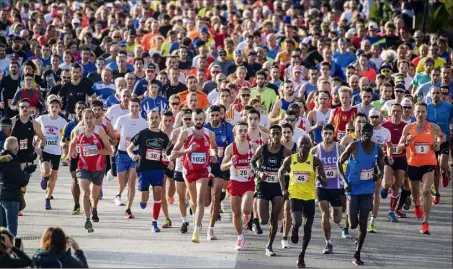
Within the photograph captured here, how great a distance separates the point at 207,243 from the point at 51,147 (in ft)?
12.1

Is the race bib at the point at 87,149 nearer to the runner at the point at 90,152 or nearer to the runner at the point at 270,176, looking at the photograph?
the runner at the point at 90,152

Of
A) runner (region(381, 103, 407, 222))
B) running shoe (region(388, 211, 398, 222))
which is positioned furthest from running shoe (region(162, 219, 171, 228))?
running shoe (region(388, 211, 398, 222))

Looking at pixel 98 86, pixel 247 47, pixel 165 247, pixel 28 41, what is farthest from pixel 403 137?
pixel 28 41

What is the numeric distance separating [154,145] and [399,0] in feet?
50.4

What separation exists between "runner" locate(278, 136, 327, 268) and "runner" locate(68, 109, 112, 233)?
3107 millimetres

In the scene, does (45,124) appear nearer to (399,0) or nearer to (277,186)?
(277,186)

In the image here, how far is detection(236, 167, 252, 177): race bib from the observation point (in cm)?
1855

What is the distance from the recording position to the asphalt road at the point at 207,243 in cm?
1777

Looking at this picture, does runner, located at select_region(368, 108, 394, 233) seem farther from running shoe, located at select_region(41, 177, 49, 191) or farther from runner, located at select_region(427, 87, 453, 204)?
running shoe, located at select_region(41, 177, 49, 191)

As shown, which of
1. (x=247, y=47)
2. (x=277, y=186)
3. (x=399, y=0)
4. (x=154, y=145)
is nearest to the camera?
(x=277, y=186)

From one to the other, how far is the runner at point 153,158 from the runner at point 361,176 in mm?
2798

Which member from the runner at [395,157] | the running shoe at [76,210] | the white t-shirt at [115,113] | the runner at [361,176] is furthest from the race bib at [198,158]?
the runner at [395,157]

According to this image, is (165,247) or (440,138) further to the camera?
(440,138)

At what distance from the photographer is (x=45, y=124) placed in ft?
70.4
